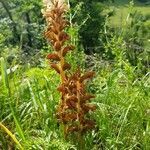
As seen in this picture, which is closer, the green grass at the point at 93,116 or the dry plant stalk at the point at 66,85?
the dry plant stalk at the point at 66,85

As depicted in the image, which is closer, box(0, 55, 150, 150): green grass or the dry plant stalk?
the dry plant stalk

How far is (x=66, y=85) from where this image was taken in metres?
3.36

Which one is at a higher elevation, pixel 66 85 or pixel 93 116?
pixel 66 85

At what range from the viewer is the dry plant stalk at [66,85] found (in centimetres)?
336

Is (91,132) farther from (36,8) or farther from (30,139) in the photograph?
(36,8)

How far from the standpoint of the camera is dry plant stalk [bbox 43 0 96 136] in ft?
Result: 11.0

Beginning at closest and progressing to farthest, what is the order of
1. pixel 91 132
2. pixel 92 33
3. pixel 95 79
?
pixel 91 132 < pixel 95 79 < pixel 92 33

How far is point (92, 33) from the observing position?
5384 cm

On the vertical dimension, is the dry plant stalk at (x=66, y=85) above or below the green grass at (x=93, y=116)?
above

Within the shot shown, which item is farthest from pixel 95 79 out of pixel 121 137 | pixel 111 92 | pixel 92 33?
pixel 92 33

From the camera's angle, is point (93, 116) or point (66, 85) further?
point (93, 116)

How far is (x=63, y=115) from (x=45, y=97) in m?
0.67

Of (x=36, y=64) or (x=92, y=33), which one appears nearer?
(x=36, y=64)

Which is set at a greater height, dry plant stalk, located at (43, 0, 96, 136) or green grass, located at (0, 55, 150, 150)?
dry plant stalk, located at (43, 0, 96, 136)
